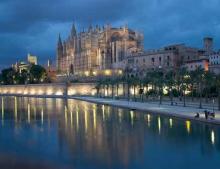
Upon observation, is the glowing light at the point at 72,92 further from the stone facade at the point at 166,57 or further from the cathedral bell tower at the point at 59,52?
the cathedral bell tower at the point at 59,52

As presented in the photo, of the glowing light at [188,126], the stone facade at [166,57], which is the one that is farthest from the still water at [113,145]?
the stone facade at [166,57]

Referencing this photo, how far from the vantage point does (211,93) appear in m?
51.4

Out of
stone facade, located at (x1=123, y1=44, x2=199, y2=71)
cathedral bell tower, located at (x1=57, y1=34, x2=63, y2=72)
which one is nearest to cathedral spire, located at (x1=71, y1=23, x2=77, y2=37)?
cathedral bell tower, located at (x1=57, y1=34, x2=63, y2=72)

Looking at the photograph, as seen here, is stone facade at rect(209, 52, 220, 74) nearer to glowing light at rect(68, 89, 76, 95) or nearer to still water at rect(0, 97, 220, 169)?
glowing light at rect(68, 89, 76, 95)

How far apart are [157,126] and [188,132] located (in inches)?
151

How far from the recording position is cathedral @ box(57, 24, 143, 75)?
114m

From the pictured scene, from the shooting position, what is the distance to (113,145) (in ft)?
64.5

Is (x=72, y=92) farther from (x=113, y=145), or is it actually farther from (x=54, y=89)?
(x=113, y=145)

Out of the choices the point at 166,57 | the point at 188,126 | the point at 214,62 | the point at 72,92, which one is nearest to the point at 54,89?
the point at 72,92

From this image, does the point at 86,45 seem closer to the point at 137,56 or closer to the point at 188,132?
the point at 137,56

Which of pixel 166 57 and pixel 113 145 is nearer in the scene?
pixel 113 145

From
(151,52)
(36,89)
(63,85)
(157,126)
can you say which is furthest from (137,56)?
(157,126)

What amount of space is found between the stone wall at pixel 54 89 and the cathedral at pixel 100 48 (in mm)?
18460

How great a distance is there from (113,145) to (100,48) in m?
102
